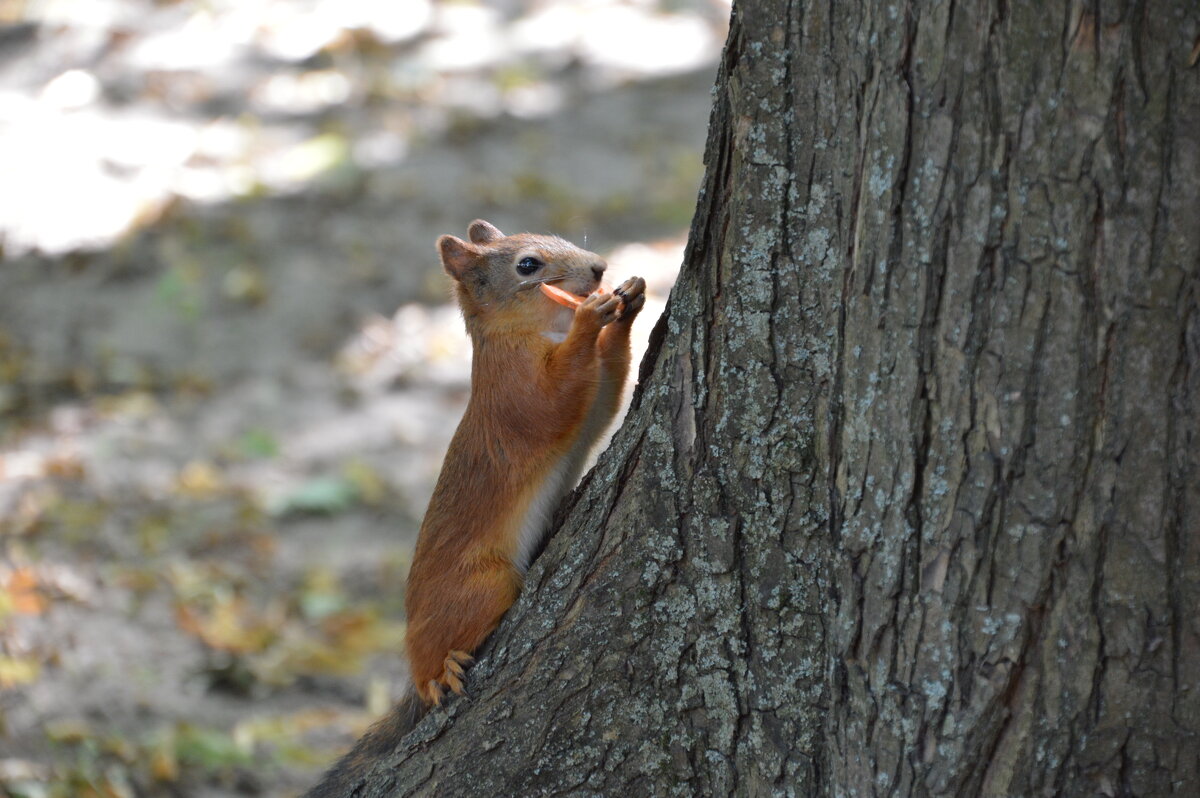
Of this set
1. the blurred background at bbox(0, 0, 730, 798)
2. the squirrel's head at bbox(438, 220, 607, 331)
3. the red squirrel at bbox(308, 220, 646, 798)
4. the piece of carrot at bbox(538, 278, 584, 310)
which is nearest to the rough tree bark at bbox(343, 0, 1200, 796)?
the red squirrel at bbox(308, 220, 646, 798)

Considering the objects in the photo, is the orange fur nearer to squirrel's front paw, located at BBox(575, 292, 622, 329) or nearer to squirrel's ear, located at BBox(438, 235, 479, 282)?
squirrel's front paw, located at BBox(575, 292, 622, 329)

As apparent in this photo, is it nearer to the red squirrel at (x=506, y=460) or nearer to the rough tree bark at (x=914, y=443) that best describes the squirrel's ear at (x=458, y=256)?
the red squirrel at (x=506, y=460)

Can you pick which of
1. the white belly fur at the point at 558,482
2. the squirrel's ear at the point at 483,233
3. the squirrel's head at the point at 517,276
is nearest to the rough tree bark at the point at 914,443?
the white belly fur at the point at 558,482

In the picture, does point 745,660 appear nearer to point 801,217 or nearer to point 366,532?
point 801,217

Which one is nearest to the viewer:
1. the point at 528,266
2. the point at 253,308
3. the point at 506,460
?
the point at 506,460

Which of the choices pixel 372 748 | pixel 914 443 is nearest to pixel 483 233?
pixel 372 748

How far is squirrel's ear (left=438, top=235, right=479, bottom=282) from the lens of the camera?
2727 millimetres

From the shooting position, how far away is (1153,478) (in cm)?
133

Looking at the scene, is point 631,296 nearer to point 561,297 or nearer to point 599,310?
point 599,310

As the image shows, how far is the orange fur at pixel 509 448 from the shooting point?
7.03 feet

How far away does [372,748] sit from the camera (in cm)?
236

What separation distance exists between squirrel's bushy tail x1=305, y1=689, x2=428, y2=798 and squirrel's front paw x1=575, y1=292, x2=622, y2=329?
81 centimetres

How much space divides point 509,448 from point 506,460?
3cm

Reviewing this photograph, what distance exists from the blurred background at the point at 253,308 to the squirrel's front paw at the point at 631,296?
1.61 metres
